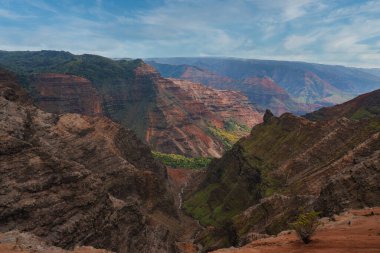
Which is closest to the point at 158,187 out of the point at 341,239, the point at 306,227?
the point at 306,227

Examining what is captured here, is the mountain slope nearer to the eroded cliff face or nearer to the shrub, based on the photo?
the shrub

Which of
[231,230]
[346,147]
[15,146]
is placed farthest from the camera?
[346,147]

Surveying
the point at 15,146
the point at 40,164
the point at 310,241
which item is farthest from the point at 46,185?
the point at 310,241

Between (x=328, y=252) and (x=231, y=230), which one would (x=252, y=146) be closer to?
(x=231, y=230)

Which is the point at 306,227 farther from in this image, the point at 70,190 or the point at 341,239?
the point at 70,190

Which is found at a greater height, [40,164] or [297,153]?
[40,164]

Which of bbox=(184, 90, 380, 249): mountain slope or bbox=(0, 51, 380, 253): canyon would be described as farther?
bbox=(184, 90, 380, 249): mountain slope

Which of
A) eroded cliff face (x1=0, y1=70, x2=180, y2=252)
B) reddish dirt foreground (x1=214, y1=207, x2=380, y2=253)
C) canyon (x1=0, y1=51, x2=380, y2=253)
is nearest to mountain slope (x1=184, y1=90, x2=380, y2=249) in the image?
canyon (x1=0, y1=51, x2=380, y2=253)
